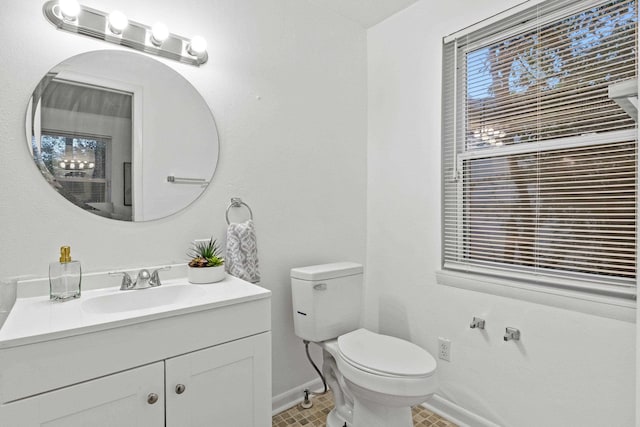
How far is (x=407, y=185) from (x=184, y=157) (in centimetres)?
127

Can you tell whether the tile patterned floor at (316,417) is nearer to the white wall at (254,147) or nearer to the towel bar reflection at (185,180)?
the white wall at (254,147)

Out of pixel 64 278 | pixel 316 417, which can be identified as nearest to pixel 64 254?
pixel 64 278

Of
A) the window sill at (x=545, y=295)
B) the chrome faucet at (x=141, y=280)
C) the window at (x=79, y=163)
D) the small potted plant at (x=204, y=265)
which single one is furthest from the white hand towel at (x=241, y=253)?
the window sill at (x=545, y=295)

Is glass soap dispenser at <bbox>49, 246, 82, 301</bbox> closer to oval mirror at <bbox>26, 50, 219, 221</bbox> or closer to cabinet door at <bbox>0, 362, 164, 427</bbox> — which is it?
oval mirror at <bbox>26, 50, 219, 221</bbox>

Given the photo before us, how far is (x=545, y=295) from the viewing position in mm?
1522

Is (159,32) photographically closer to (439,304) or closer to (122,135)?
(122,135)

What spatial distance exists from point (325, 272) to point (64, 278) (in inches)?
43.7

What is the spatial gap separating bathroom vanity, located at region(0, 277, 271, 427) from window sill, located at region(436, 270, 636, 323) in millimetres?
1066

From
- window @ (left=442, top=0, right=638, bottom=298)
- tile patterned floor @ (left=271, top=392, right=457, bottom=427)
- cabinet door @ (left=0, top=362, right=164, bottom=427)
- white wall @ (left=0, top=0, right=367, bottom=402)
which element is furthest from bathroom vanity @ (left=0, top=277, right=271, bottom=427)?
window @ (left=442, top=0, right=638, bottom=298)

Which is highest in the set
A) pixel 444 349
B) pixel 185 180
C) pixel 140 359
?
pixel 185 180

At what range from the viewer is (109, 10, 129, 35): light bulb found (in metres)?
1.37

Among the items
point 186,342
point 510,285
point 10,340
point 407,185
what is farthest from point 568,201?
point 10,340

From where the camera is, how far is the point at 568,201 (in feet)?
4.89

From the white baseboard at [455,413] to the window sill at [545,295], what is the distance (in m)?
0.64
